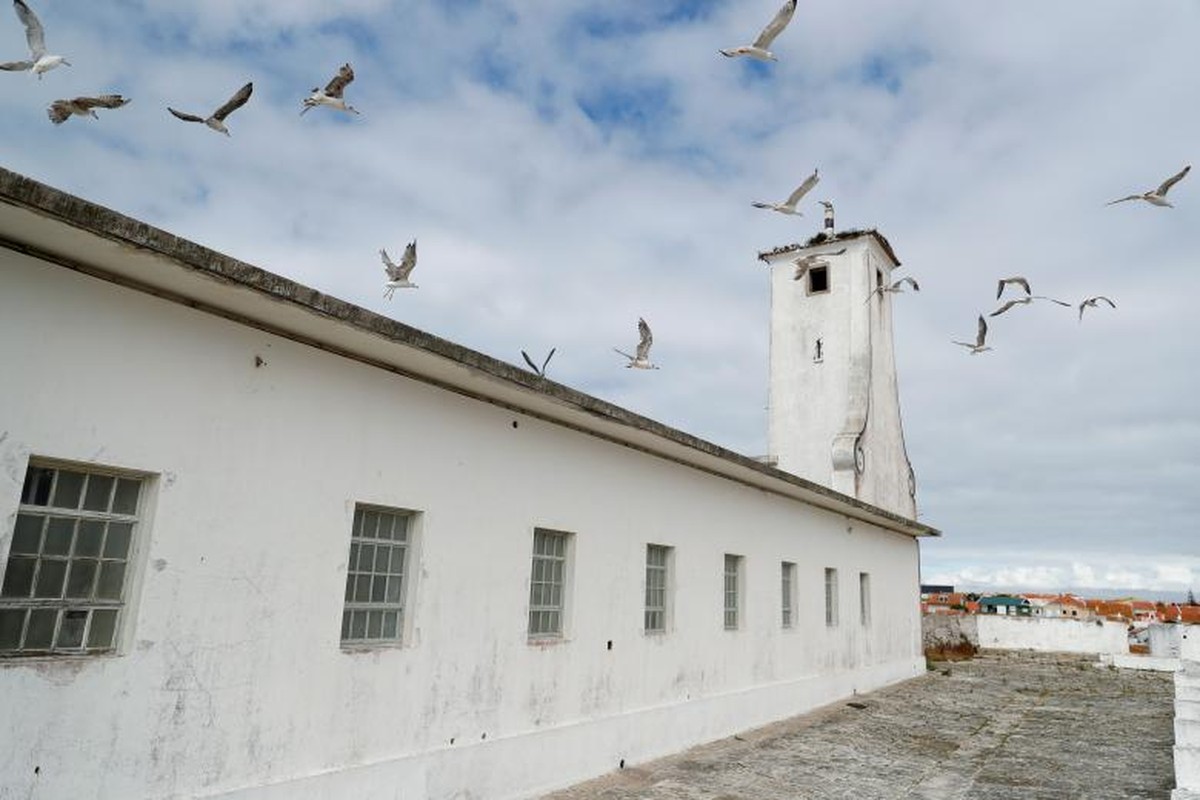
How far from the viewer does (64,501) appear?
15.9 feet

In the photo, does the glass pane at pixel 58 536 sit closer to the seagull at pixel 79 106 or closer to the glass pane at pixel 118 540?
the glass pane at pixel 118 540

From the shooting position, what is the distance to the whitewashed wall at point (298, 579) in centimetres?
471

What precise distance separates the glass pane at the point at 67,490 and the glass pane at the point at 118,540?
267 mm

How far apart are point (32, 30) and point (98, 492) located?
340cm

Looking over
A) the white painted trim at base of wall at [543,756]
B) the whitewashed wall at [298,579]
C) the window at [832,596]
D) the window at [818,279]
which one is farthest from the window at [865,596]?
the whitewashed wall at [298,579]

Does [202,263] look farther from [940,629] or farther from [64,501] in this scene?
[940,629]

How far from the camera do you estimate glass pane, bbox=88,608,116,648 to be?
16.1 ft

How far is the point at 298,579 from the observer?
19.5 ft

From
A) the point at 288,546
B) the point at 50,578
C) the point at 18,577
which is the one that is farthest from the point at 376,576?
the point at 18,577

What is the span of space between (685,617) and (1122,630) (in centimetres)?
2269

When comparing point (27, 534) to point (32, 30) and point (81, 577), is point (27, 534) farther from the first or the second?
point (32, 30)

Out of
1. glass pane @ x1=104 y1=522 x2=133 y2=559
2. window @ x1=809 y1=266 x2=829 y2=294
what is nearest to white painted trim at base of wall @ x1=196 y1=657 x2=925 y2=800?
glass pane @ x1=104 y1=522 x2=133 y2=559

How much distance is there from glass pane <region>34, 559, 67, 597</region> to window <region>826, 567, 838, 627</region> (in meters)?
13.7

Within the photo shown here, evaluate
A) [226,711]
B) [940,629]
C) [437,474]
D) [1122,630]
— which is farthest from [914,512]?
[226,711]
